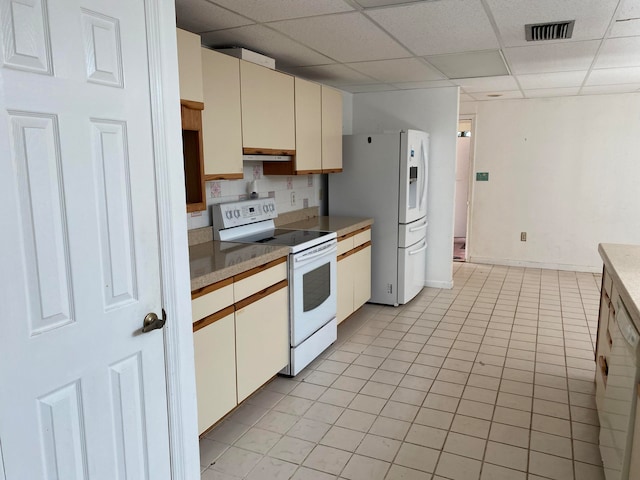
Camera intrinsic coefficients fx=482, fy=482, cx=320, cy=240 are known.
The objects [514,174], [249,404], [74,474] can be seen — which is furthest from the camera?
[514,174]

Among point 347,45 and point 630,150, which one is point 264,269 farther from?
point 630,150

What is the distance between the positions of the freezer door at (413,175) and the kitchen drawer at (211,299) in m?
2.50

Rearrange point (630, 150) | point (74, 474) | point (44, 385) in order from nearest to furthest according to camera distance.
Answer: point (44, 385) < point (74, 474) < point (630, 150)

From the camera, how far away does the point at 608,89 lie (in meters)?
5.41

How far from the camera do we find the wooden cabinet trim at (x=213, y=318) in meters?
2.19

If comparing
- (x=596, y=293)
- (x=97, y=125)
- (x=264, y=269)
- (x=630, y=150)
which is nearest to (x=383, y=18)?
(x=264, y=269)

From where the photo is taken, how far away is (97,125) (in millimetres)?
1419

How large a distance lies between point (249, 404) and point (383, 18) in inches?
92.1

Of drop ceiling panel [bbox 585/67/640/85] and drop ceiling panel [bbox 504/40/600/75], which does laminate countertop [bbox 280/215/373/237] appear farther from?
drop ceiling panel [bbox 585/67/640/85]

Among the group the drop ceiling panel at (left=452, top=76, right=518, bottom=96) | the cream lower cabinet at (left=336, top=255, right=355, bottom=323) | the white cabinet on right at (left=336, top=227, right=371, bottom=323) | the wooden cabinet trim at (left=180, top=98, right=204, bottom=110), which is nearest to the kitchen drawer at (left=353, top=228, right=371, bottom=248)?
the white cabinet on right at (left=336, top=227, right=371, bottom=323)

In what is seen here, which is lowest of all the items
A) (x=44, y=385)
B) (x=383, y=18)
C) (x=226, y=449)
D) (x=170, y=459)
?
(x=226, y=449)

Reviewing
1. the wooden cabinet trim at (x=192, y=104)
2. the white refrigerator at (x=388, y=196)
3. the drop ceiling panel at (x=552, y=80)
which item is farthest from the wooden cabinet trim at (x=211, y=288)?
the drop ceiling panel at (x=552, y=80)

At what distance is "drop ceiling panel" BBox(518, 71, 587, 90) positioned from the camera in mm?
4461

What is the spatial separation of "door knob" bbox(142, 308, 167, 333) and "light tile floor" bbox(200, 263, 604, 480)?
38.0 inches
